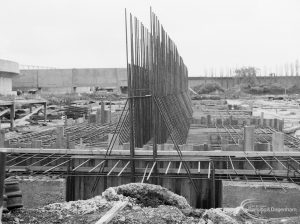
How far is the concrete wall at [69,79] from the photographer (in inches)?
2156

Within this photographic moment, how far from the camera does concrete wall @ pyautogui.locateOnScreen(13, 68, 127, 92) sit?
5475 cm

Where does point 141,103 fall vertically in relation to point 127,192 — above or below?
above

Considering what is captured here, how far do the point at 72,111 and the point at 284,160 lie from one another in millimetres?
19590

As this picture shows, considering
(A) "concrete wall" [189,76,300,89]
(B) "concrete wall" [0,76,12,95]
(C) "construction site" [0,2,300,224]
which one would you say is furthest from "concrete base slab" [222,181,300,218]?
(A) "concrete wall" [189,76,300,89]

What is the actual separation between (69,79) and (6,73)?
61.2 ft

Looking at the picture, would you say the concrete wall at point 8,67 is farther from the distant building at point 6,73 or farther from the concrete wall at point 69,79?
the concrete wall at point 69,79

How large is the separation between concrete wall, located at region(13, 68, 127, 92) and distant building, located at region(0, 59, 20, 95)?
1583cm

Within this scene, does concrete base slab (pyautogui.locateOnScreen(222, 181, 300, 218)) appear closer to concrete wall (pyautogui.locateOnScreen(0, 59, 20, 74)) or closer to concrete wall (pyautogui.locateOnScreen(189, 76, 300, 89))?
concrete wall (pyautogui.locateOnScreen(0, 59, 20, 74))

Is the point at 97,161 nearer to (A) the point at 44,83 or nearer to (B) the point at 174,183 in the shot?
(B) the point at 174,183

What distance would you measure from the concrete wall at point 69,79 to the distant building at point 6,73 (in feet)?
51.9

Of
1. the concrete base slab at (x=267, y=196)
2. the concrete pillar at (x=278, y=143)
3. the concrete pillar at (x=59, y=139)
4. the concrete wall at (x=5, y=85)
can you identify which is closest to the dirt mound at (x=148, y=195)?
the concrete base slab at (x=267, y=196)

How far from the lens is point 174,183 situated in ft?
25.4

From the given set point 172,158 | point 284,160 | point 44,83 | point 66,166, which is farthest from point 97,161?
point 44,83

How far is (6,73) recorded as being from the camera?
36.6 meters
